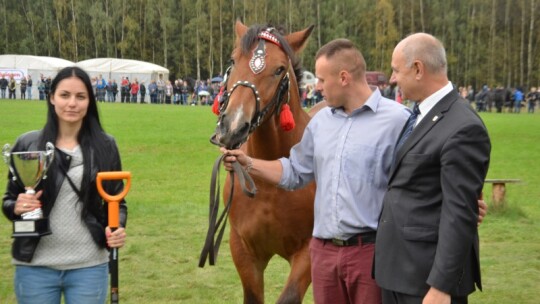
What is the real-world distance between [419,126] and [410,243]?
21.5 inches

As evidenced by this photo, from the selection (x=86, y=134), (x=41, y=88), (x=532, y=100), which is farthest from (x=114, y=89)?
(x=86, y=134)

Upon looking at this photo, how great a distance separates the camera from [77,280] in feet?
11.6

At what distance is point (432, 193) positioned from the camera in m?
3.10

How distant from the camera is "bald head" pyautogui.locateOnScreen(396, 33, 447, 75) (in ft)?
10.4

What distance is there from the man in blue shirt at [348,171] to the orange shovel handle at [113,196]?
0.68m

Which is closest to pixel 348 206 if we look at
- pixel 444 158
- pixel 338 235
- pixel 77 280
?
pixel 338 235

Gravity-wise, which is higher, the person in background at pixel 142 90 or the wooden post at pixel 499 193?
the person in background at pixel 142 90

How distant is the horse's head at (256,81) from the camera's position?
391 centimetres

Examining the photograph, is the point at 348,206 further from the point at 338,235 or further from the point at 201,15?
the point at 201,15

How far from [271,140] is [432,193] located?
1789 millimetres

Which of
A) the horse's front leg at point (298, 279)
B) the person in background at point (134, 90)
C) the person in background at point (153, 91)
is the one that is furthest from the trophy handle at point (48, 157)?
the person in background at point (134, 90)

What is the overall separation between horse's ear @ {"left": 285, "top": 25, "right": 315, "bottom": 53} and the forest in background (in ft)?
192

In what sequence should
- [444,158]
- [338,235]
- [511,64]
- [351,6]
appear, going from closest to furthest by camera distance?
[444,158] → [338,235] → [511,64] → [351,6]

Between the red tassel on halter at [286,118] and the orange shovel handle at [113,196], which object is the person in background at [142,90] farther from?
the orange shovel handle at [113,196]
